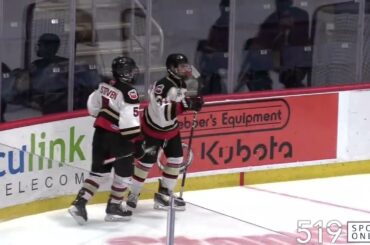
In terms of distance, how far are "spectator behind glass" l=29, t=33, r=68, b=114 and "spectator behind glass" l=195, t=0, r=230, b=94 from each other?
106 cm

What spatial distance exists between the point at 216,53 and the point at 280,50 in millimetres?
526

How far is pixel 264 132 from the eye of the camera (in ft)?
23.7

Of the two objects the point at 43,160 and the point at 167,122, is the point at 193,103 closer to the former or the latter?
the point at 167,122

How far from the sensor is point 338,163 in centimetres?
752

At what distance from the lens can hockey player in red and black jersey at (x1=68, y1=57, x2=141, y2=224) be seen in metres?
5.90

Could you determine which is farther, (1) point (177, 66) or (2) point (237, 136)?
(2) point (237, 136)

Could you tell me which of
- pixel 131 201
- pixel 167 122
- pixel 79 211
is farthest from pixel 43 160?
pixel 167 122

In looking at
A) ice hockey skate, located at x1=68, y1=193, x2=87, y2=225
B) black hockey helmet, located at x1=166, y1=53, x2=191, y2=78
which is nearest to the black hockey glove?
black hockey helmet, located at x1=166, y1=53, x2=191, y2=78

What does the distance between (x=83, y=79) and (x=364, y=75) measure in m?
2.21

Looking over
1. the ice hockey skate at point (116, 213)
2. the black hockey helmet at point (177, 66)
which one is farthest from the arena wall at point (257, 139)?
the black hockey helmet at point (177, 66)

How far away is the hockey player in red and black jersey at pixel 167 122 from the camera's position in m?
6.11

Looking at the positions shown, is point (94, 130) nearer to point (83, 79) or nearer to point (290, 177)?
point (83, 79)

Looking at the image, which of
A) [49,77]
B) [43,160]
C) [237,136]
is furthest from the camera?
[237,136]

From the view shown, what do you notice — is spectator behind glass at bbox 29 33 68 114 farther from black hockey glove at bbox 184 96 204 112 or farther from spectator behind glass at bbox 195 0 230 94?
spectator behind glass at bbox 195 0 230 94
